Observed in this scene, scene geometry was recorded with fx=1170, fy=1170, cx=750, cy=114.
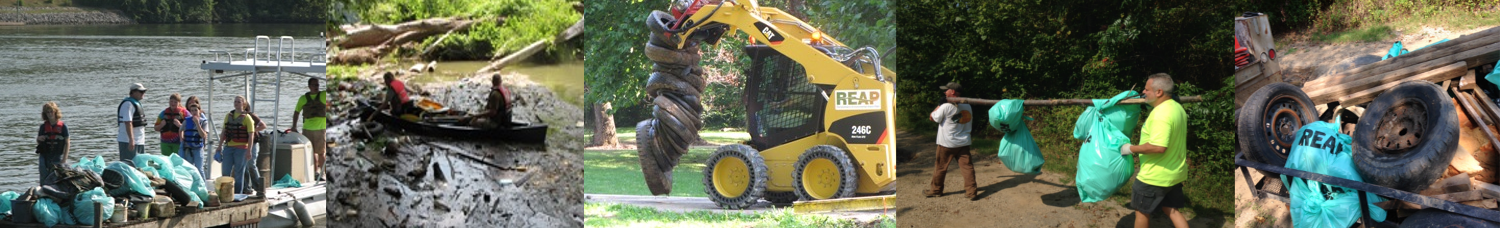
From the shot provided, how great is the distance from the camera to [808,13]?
530 cm

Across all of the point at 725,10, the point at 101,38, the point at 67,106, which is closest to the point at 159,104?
the point at 67,106

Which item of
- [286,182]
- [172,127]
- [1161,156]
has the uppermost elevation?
[1161,156]

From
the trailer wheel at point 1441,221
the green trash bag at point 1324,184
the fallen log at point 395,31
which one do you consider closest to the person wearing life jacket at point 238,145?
the fallen log at point 395,31

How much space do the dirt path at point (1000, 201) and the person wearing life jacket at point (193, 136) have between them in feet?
15.9

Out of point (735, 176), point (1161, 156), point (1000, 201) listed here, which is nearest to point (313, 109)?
point (735, 176)

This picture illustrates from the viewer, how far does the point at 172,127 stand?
763 centimetres

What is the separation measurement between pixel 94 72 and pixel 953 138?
13677mm

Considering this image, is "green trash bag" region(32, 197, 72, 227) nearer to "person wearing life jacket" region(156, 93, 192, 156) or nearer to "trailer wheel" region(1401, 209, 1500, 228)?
"person wearing life jacket" region(156, 93, 192, 156)

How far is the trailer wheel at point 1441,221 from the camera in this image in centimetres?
486

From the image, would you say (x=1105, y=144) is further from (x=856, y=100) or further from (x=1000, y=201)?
(x=856, y=100)

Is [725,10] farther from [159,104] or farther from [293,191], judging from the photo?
[159,104]

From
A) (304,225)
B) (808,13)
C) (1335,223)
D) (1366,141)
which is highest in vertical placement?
(808,13)

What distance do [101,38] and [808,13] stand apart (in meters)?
10.4

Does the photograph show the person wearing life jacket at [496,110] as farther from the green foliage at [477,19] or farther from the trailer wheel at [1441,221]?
the trailer wheel at [1441,221]
